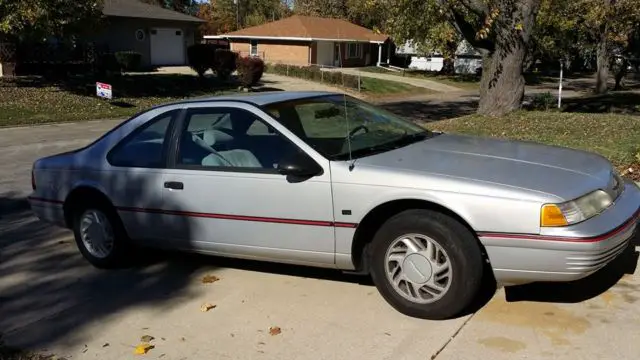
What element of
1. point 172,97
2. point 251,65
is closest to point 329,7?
point 251,65

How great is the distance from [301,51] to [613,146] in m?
39.8

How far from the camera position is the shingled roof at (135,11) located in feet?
120

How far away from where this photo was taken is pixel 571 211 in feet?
12.5

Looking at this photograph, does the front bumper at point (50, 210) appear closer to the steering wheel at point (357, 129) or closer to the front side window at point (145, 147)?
the front side window at point (145, 147)

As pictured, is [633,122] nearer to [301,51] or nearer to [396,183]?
[396,183]

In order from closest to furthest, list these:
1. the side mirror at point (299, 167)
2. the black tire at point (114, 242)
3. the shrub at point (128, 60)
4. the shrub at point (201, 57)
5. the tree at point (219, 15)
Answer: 1. the side mirror at point (299, 167)
2. the black tire at point (114, 242)
3. the shrub at point (201, 57)
4. the shrub at point (128, 60)
5. the tree at point (219, 15)

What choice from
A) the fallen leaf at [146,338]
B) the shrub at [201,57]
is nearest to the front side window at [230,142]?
the fallen leaf at [146,338]

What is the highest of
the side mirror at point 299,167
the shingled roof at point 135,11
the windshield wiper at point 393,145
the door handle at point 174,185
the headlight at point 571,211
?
the shingled roof at point 135,11

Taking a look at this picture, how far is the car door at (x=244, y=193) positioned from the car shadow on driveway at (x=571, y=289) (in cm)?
137

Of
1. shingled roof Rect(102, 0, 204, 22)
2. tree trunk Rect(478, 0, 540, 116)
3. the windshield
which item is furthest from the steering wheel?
shingled roof Rect(102, 0, 204, 22)

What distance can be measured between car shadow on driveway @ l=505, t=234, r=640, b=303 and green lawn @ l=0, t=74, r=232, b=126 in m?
17.3

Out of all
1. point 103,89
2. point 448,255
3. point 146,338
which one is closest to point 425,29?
point 103,89

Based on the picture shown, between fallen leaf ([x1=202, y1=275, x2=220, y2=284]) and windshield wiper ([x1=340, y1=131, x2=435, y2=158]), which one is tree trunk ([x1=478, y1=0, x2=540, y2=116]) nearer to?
windshield wiper ([x1=340, y1=131, x2=435, y2=158])

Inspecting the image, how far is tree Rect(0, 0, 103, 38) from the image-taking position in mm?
20094
